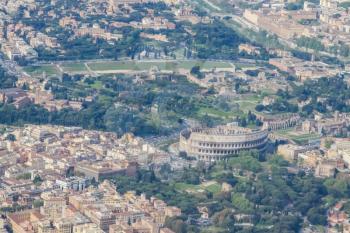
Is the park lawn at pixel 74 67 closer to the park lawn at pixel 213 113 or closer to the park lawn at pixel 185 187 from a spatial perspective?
the park lawn at pixel 213 113

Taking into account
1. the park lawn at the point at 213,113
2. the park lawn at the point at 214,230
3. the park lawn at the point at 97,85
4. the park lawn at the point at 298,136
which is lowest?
the park lawn at the point at 298,136

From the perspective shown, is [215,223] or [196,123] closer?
[215,223]

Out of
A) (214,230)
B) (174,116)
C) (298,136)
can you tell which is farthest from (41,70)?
(214,230)

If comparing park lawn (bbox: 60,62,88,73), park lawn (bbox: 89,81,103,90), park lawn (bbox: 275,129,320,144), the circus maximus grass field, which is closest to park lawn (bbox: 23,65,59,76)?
the circus maximus grass field

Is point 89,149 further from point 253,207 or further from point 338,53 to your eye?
point 338,53

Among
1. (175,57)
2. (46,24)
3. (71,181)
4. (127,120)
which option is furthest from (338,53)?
(71,181)

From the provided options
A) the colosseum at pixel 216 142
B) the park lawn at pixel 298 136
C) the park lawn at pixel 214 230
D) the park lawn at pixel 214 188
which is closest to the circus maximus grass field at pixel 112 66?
the park lawn at pixel 298 136

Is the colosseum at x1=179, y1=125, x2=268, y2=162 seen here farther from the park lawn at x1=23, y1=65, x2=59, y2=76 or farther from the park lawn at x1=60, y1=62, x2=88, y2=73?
the park lawn at x1=60, y1=62, x2=88, y2=73

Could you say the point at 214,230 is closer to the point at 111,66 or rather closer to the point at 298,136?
the point at 298,136
